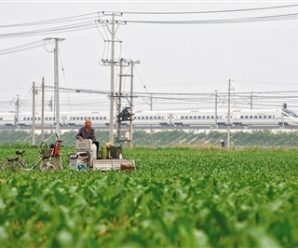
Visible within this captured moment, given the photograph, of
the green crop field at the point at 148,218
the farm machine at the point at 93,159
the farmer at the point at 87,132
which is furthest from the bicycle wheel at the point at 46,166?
the green crop field at the point at 148,218

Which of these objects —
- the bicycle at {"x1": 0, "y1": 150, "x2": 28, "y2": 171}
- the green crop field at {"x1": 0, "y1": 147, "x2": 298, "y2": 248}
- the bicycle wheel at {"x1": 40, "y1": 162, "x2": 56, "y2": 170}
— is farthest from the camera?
the bicycle at {"x1": 0, "y1": 150, "x2": 28, "y2": 171}

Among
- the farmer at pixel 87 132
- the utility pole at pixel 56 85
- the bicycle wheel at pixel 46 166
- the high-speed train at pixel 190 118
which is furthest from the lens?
the high-speed train at pixel 190 118

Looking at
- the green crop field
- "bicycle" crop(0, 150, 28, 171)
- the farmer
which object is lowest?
"bicycle" crop(0, 150, 28, 171)

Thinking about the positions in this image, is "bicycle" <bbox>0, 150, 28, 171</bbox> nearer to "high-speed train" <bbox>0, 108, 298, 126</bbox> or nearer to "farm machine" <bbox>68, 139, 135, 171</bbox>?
"farm machine" <bbox>68, 139, 135, 171</bbox>

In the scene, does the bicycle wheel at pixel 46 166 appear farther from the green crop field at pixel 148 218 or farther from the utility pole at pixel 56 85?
the utility pole at pixel 56 85

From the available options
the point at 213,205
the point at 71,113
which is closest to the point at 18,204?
the point at 213,205

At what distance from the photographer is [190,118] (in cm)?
11219

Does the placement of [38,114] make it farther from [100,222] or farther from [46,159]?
[100,222]

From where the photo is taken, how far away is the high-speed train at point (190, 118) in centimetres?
10562

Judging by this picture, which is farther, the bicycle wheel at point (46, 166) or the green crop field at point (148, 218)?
the bicycle wheel at point (46, 166)

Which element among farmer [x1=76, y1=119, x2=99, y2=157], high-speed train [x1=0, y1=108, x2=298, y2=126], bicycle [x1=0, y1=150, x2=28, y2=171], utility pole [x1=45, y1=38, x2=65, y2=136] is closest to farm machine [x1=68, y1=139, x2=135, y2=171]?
farmer [x1=76, y1=119, x2=99, y2=157]

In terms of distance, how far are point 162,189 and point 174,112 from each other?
10242 cm

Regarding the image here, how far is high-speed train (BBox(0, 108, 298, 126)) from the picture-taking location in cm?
10562

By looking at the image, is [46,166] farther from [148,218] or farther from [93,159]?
[148,218]
